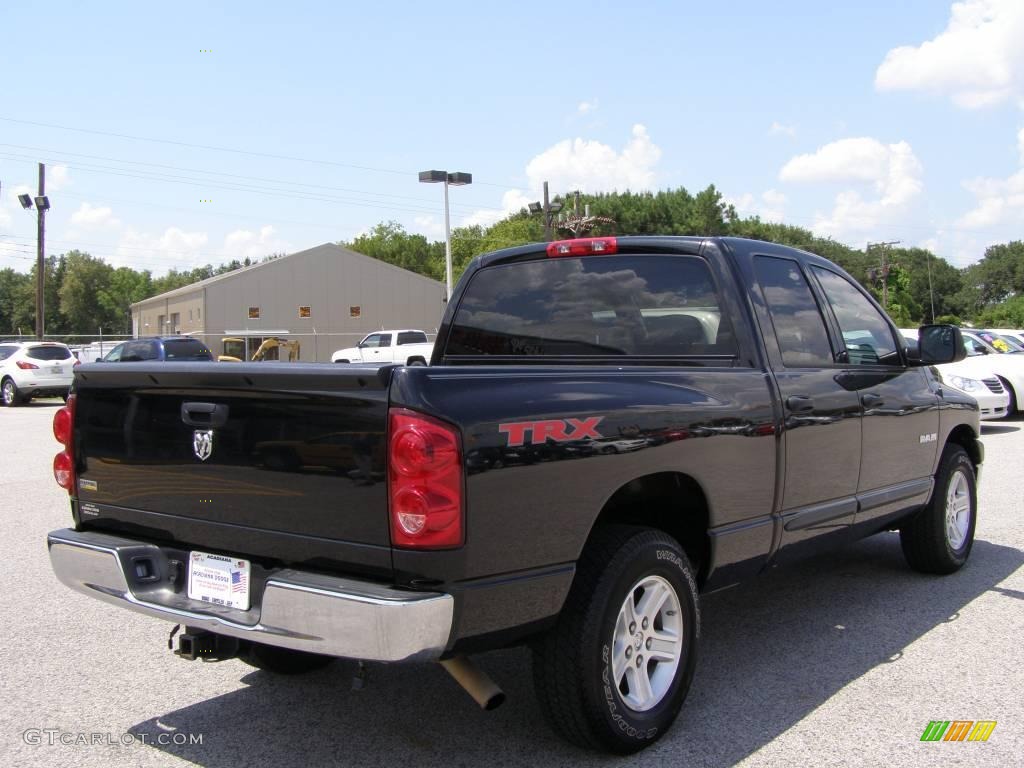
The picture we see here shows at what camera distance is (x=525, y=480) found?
293 cm

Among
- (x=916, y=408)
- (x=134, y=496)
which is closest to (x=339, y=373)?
(x=134, y=496)

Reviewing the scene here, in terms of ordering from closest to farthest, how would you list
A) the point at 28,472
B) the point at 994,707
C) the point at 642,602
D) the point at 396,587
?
the point at 396,587 → the point at 642,602 → the point at 994,707 → the point at 28,472

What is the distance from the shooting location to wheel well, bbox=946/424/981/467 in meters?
5.93

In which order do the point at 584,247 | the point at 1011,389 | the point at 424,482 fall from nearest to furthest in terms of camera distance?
the point at 424,482, the point at 584,247, the point at 1011,389

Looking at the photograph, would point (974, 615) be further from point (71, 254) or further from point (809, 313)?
point (71, 254)

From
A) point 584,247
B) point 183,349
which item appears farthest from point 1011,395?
point 183,349

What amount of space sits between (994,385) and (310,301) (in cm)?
4439

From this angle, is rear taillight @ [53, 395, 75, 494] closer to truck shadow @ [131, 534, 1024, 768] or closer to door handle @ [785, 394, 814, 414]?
truck shadow @ [131, 534, 1024, 768]

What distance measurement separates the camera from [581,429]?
3141 millimetres

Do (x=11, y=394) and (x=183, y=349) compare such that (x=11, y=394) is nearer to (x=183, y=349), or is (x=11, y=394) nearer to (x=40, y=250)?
(x=183, y=349)

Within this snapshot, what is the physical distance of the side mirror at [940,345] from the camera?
5.14 meters

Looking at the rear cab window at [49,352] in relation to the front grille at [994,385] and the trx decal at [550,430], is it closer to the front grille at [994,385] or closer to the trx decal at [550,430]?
the front grille at [994,385]

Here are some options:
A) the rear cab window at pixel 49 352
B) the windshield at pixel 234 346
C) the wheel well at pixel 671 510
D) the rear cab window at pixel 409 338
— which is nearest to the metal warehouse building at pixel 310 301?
the windshield at pixel 234 346

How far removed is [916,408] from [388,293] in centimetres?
5284
